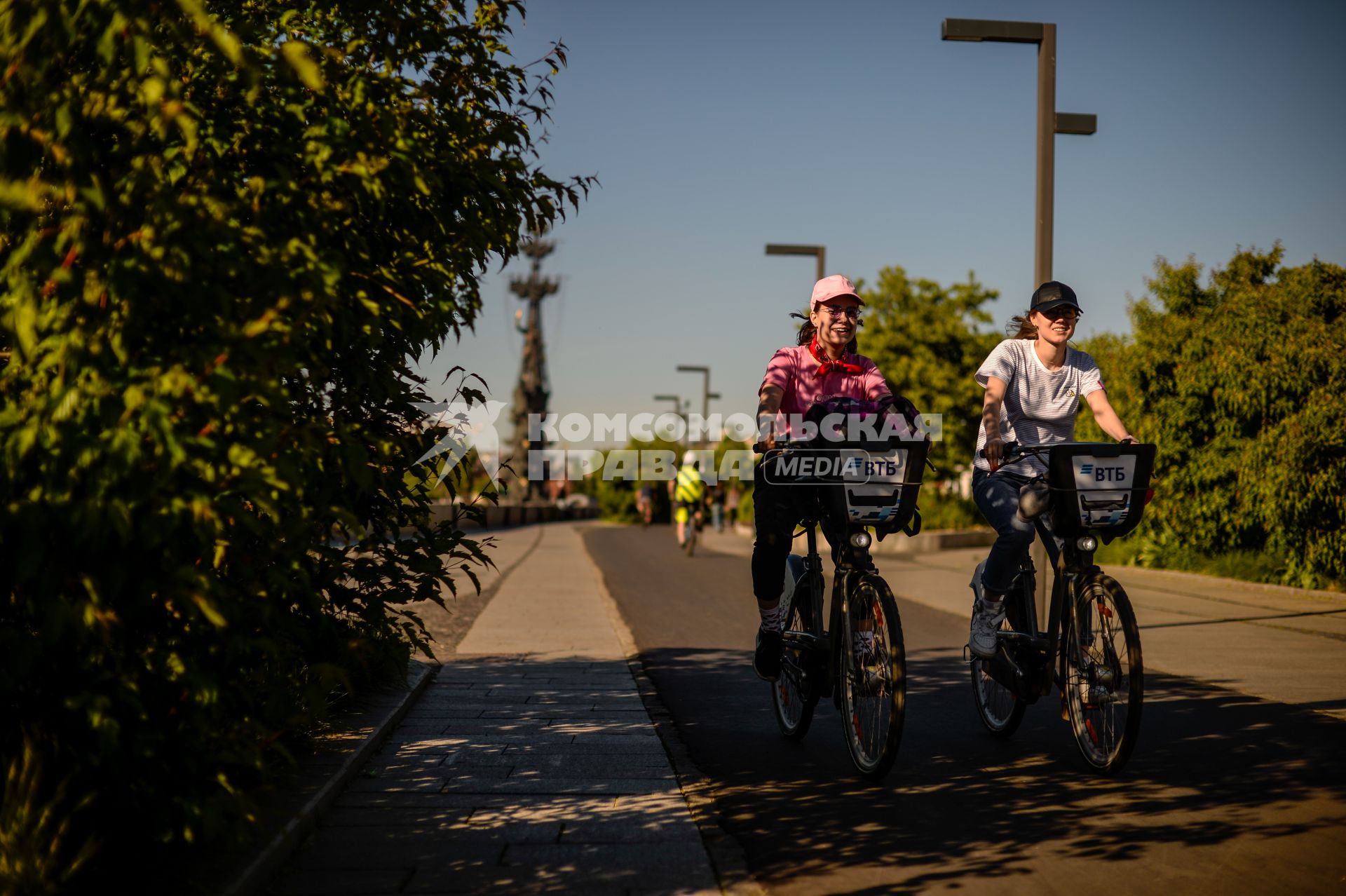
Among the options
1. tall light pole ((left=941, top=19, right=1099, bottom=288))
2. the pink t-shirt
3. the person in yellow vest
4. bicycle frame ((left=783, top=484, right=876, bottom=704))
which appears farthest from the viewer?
the person in yellow vest

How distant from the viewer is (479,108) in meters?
4.37

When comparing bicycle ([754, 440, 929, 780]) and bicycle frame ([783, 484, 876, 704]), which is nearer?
bicycle ([754, 440, 929, 780])

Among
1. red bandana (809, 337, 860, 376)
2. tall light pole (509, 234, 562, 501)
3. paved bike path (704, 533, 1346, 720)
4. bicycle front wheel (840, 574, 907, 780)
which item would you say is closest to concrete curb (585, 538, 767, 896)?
bicycle front wheel (840, 574, 907, 780)

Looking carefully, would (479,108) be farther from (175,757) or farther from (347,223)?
(175,757)

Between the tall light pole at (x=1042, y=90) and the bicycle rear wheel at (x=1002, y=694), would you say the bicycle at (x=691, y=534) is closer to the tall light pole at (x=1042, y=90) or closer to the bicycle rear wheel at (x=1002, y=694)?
the tall light pole at (x=1042, y=90)

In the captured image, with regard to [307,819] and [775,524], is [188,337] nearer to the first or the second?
[307,819]

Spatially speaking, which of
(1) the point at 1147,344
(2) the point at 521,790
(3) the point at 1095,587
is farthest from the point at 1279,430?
(2) the point at 521,790

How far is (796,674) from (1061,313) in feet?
6.86

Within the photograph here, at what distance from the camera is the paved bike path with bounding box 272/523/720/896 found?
3617 mm

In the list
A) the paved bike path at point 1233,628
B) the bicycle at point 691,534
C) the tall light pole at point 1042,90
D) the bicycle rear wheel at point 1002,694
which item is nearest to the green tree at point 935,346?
the bicycle at point 691,534

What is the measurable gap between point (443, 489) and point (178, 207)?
2.20m

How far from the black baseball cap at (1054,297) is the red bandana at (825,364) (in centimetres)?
92

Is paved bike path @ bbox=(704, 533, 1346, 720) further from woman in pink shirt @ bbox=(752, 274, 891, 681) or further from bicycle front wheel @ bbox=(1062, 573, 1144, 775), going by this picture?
woman in pink shirt @ bbox=(752, 274, 891, 681)

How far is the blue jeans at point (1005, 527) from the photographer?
5293mm
